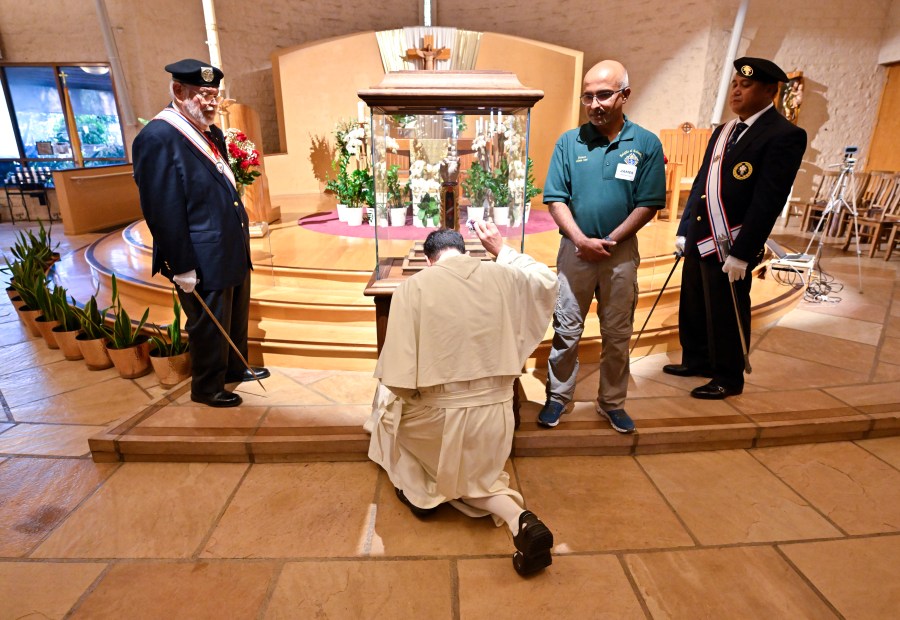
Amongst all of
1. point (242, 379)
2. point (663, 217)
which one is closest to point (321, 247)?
point (242, 379)

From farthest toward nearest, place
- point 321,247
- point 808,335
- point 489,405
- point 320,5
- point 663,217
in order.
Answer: point 320,5
point 663,217
point 321,247
point 808,335
point 489,405

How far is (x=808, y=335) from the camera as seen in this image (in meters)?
4.16

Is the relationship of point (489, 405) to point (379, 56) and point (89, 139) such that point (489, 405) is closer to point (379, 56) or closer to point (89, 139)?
point (379, 56)

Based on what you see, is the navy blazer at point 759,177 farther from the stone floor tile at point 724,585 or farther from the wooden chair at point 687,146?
the wooden chair at point 687,146

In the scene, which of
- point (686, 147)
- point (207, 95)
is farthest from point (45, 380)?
point (686, 147)

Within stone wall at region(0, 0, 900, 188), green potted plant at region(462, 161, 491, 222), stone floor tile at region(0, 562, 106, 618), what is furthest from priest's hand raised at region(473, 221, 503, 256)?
stone wall at region(0, 0, 900, 188)

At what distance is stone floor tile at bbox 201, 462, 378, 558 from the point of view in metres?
2.13

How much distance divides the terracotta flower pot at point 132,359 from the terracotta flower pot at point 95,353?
5.5 inches

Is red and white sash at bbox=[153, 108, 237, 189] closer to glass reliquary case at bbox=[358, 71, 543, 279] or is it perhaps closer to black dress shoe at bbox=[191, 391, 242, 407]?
glass reliquary case at bbox=[358, 71, 543, 279]

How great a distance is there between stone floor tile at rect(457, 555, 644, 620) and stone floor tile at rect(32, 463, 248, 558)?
3.78 feet

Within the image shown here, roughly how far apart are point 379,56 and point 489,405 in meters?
8.12

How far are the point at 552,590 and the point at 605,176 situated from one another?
181 cm

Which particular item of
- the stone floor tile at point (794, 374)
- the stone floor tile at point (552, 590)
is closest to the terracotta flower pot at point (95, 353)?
the stone floor tile at point (552, 590)

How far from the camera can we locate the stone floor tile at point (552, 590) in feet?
6.05
